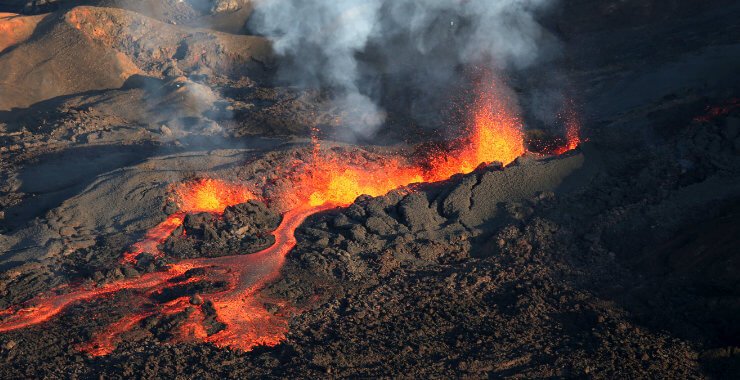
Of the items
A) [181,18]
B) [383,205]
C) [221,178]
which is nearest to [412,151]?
[383,205]

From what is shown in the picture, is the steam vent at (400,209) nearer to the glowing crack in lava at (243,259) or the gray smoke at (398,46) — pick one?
the glowing crack in lava at (243,259)

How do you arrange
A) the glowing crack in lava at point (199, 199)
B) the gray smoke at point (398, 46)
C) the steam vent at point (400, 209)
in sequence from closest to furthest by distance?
the steam vent at point (400, 209), the glowing crack in lava at point (199, 199), the gray smoke at point (398, 46)

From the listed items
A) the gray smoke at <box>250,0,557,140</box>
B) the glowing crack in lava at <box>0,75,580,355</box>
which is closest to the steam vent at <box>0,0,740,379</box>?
the glowing crack in lava at <box>0,75,580,355</box>

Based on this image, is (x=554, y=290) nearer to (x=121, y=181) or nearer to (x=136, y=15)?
(x=121, y=181)

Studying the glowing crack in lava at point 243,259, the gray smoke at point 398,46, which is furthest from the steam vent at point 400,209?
the gray smoke at point 398,46

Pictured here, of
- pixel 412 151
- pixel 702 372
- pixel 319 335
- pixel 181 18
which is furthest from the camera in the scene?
pixel 181 18

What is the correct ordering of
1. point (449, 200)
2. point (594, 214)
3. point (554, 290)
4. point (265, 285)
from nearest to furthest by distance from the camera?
point (554, 290)
point (265, 285)
point (594, 214)
point (449, 200)

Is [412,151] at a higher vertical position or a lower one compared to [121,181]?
higher
